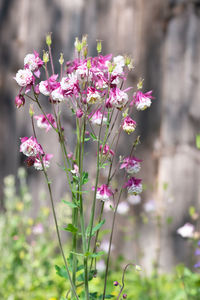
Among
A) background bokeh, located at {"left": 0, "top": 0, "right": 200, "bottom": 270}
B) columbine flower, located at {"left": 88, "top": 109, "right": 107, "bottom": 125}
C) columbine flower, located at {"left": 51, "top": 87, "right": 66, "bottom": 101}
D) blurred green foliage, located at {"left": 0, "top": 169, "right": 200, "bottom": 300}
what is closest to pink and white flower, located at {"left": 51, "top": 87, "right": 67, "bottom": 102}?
columbine flower, located at {"left": 51, "top": 87, "right": 66, "bottom": 101}

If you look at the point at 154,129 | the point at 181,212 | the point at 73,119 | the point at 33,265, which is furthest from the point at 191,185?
the point at 33,265

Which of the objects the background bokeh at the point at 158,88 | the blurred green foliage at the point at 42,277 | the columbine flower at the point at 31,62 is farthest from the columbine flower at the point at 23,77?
the background bokeh at the point at 158,88

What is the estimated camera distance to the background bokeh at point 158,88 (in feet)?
7.90

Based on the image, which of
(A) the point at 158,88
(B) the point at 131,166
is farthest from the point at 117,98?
(A) the point at 158,88

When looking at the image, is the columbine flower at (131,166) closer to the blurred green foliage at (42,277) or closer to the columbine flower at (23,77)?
the columbine flower at (23,77)

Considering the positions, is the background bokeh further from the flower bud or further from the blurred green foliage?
the flower bud

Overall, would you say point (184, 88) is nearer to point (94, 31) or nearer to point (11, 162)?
point (94, 31)

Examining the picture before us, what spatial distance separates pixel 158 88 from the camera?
245 centimetres

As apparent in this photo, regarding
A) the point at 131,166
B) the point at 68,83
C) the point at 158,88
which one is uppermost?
the point at 158,88

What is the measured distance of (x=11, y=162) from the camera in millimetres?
2668

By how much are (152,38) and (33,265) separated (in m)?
1.53

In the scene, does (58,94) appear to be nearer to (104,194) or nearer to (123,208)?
(104,194)

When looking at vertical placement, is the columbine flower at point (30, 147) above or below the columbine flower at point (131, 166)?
above

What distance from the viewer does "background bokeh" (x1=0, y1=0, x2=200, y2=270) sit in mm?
2408
